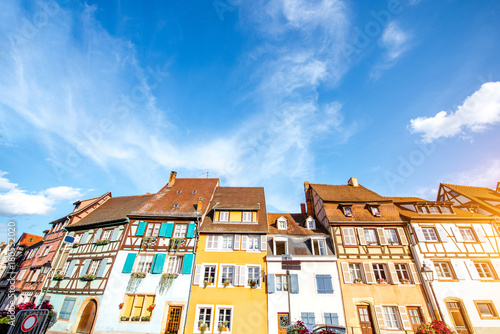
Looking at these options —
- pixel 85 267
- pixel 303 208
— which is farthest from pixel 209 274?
pixel 303 208

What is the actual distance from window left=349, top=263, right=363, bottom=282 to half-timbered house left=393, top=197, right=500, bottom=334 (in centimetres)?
443

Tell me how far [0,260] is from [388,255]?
53.6 m

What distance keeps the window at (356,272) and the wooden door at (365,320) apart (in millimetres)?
1799

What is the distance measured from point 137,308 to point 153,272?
2545mm

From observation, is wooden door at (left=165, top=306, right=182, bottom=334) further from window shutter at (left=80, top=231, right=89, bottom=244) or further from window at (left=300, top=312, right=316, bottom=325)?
window shutter at (left=80, top=231, right=89, bottom=244)

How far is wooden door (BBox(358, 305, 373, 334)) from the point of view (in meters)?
15.5

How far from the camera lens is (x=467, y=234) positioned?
18344 mm

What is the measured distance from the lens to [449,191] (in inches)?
919

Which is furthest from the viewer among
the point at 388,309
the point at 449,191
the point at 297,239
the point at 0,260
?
the point at 0,260

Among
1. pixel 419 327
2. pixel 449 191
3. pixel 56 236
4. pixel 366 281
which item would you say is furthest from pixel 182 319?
pixel 449 191

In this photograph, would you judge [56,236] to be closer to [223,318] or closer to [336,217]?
[223,318]

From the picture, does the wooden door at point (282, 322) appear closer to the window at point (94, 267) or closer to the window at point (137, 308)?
the window at point (137, 308)

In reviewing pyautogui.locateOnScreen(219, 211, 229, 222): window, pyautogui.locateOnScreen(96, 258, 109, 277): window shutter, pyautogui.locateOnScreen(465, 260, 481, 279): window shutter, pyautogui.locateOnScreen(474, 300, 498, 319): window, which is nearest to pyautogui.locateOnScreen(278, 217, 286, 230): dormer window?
pyautogui.locateOnScreen(219, 211, 229, 222): window

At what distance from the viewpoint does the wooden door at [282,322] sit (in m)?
15.7
